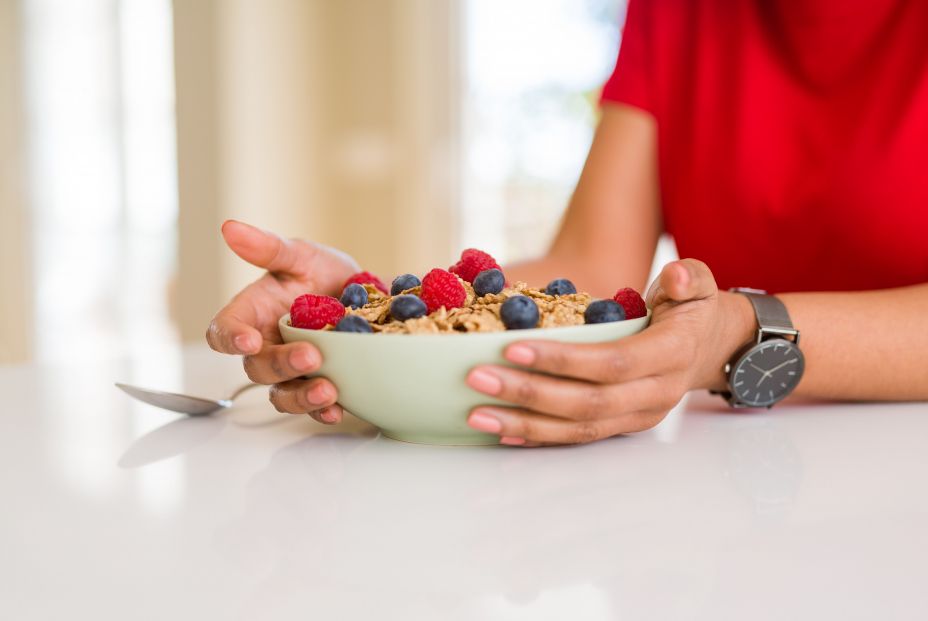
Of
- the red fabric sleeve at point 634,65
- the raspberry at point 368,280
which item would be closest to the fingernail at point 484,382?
the raspberry at point 368,280

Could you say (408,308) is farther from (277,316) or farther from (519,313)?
(277,316)

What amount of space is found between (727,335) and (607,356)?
216 millimetres

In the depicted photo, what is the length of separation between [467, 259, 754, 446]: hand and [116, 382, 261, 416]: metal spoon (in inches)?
13.5

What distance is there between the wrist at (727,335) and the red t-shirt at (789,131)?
456mm

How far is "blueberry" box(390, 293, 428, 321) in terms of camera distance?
28.7 inches

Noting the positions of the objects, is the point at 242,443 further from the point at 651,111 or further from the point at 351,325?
the point at 651,111

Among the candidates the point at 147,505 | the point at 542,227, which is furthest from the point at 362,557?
the point at 542,227

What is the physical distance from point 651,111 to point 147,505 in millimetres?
1114

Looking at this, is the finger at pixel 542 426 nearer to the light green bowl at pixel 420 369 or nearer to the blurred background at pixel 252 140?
the light green bowl at pixel 420 369

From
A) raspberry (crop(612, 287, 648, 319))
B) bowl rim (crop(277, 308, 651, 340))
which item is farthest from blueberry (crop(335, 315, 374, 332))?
raspberry (crop(612, 287, 648, 319))

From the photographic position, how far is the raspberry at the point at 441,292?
770 mm

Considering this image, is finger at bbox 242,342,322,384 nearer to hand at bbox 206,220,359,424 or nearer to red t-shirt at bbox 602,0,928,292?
hand at bbox 206,220,359,424

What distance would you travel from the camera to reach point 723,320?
0.82 metres

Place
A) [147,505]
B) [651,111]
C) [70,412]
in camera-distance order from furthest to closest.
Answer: [651,111], [70,412], [147,505]
